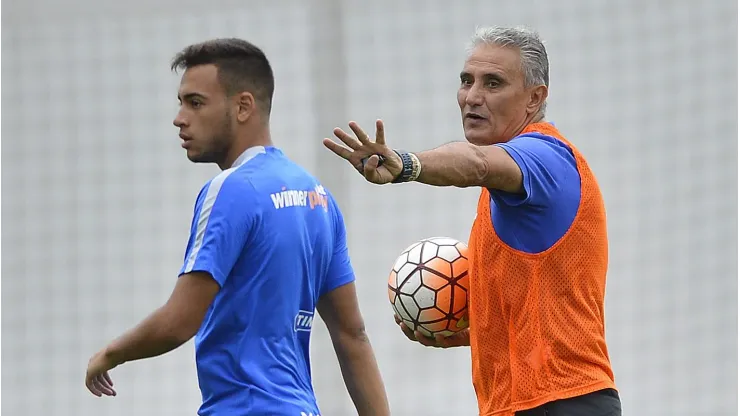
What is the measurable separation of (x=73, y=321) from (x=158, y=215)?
2.92ft

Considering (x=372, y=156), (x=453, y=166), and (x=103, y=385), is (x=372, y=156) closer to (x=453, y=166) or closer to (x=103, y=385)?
(x=453, y=166)

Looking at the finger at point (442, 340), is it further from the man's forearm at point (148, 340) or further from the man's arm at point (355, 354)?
the man's forearm at point (148, 340)

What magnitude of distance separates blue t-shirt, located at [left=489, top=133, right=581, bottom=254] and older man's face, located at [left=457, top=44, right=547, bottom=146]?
0.91ft

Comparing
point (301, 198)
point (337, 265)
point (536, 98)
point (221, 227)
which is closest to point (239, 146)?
point (301, 198)

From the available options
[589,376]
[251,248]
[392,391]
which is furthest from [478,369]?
[392,391]

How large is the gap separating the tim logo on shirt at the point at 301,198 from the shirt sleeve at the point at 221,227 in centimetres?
10

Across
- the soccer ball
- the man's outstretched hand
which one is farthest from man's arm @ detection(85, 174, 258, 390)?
the soccer ball

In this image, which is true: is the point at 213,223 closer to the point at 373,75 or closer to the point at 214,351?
the point at 214,351

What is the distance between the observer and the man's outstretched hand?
308 cm

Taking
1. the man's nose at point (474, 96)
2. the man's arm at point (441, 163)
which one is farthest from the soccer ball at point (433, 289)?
the man's arm at point (441, 163)

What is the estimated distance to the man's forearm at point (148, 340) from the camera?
11.7ft

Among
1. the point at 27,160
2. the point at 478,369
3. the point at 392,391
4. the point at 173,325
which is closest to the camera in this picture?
the point at 173,325

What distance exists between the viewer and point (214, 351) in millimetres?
3713

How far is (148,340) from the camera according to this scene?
3598 mm
